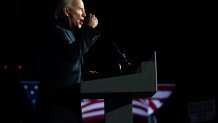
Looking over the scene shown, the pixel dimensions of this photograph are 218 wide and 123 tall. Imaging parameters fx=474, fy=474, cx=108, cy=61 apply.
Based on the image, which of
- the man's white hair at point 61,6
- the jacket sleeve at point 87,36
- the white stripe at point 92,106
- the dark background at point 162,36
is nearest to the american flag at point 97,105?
the white stripe at point 92,106

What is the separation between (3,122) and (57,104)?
8.85 metres

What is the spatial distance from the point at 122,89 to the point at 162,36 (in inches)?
352

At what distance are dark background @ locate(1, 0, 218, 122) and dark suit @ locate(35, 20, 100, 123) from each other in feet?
15.3

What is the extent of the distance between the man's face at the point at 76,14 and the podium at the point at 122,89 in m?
0.33

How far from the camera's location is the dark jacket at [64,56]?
2037 millimetres

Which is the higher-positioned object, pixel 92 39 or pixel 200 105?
pixel 92 39

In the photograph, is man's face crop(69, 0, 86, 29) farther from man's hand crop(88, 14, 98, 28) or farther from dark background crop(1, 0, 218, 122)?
dark background crop(1, 0, 218, 122)

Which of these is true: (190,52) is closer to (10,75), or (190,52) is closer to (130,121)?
(10,75)

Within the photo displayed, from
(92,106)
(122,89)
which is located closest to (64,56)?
(122,89)

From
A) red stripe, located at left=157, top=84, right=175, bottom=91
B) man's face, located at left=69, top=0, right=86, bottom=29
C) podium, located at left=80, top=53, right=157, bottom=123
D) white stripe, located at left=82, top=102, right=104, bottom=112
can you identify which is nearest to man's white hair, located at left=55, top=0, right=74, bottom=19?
man's face, located at left=69, top=0, right=86, bottom=29

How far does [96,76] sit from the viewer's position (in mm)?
1976

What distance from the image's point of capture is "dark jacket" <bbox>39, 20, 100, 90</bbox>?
6.68 feet

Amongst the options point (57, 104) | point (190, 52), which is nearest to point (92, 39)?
point (57, 104)

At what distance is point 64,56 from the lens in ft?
6.75
